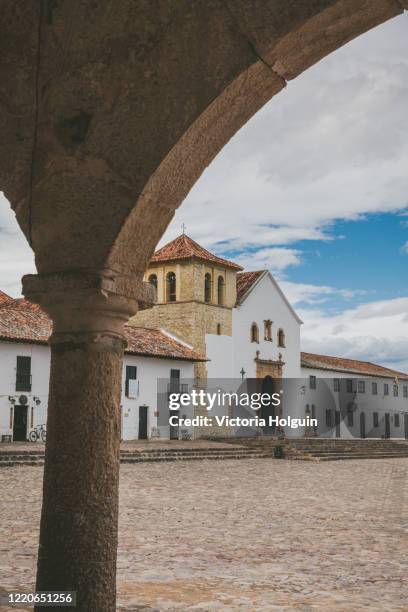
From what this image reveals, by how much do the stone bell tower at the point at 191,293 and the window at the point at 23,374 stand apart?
10.8 metres

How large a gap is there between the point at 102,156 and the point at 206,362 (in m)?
35.3

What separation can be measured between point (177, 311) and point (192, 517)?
29.7 m

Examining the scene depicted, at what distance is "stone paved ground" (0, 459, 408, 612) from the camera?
5422 millimetres

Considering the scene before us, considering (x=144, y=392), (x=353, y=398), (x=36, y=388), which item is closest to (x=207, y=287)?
(x=144, y=392)

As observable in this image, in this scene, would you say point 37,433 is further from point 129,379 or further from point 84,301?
point 84,301

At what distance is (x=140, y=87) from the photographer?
3711mm

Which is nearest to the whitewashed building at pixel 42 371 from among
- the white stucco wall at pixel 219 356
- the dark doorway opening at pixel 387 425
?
the white stucco wall at pixel 219 356

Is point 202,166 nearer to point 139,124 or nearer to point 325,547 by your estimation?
point 139,124

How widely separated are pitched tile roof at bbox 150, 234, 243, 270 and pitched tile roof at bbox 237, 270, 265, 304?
1689 millimetres

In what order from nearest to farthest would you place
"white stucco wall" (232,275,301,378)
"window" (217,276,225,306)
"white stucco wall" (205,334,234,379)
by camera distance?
1. "white stucco wall" (205,334,234,379)
2. "window" (217,276,225,306)
3. "white stucco wall" (232,275,301,378)

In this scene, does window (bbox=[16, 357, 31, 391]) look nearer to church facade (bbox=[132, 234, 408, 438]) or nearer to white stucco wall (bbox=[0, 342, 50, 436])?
white stucco wall (bbox=[0, 342, 50, 436])

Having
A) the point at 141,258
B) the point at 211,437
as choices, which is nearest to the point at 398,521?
the point at 141,258

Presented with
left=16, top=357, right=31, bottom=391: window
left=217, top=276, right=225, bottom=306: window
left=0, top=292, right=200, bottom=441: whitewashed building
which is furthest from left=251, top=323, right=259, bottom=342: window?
left=16, top=357, right=31, bottom=391: window

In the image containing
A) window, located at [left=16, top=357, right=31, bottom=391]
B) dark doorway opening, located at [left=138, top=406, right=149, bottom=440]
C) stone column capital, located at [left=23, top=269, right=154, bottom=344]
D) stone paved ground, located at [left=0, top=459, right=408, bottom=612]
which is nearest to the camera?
stone column capital, located at [left=23, top=269, right=154, bottom=344]
